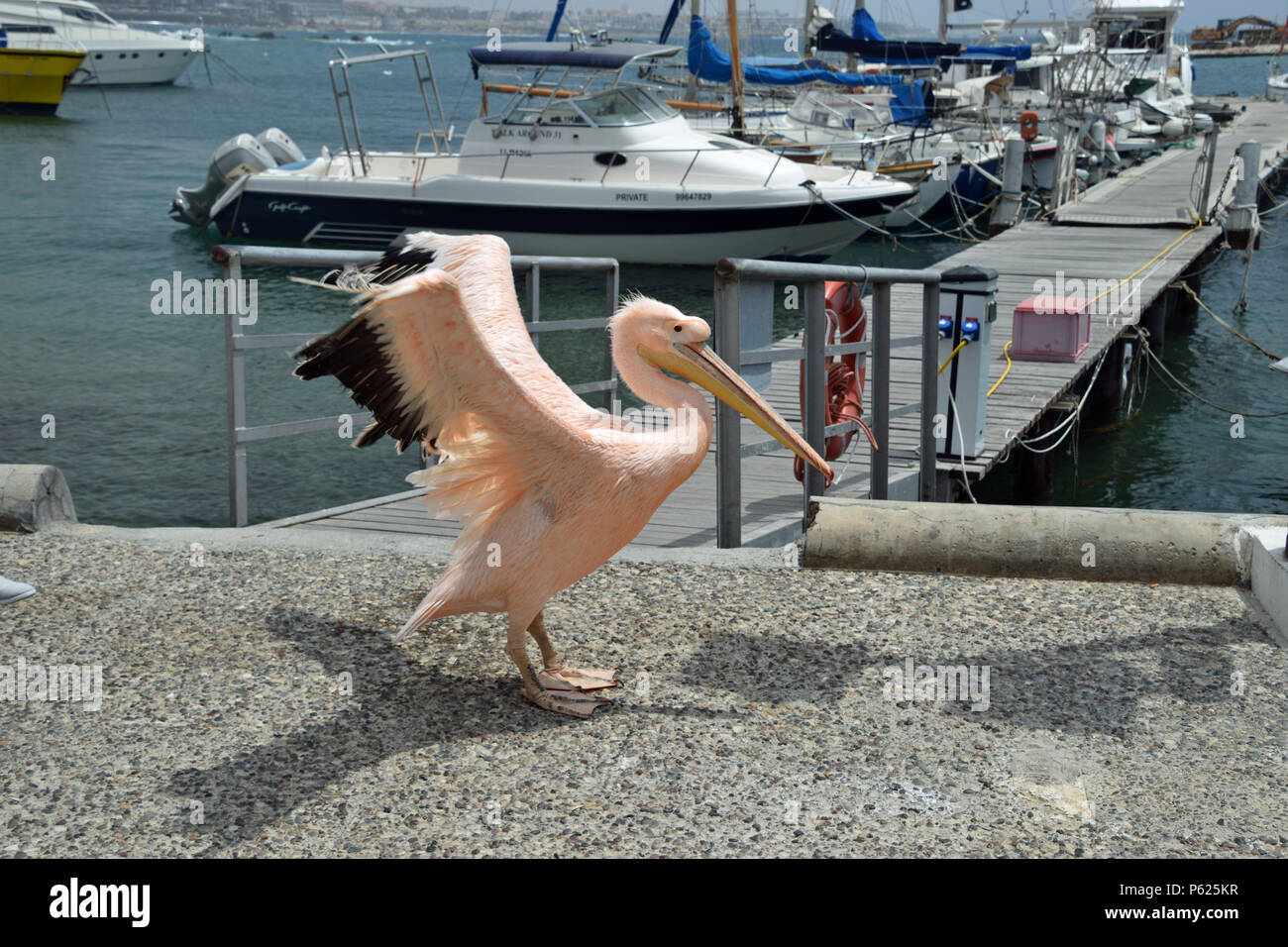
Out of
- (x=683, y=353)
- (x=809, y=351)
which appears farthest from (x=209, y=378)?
(x=683, y=353)

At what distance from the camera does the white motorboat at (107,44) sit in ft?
160

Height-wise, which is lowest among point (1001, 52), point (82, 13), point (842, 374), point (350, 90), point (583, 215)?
point (842, 374)

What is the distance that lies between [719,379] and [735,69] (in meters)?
23.3

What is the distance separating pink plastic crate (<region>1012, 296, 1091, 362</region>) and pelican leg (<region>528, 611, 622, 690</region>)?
828 centimetres

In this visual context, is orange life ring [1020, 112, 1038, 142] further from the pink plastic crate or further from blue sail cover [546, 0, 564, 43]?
the pink plastic crate

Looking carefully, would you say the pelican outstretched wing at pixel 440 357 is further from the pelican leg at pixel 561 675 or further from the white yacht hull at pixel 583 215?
the white yacht hull at pixel 583 215

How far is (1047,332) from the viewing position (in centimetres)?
1145

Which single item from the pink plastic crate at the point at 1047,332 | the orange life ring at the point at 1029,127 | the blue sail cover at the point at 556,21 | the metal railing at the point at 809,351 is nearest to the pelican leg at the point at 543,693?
the metal railing at the point at 809,351

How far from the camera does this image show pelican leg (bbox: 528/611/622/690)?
414 centimetres

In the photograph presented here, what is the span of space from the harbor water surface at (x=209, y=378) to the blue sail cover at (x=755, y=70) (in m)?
5.92

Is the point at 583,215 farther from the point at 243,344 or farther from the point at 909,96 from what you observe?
the point at 909,96

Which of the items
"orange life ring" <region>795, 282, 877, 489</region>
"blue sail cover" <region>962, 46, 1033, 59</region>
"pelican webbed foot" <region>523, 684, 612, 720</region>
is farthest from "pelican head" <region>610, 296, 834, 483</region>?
"blue sail cover" <region>962, 46, 1033, 59</region>

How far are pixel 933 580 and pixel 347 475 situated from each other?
309 inches

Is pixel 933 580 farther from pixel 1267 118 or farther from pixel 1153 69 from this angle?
pixel 1153 69
